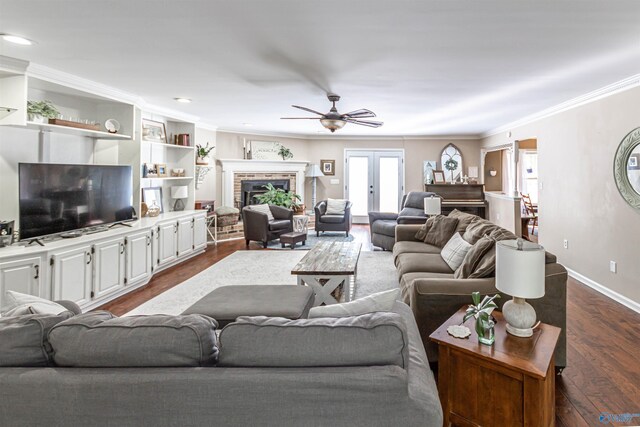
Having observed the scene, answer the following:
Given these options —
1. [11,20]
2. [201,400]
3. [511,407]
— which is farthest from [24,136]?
[511,407]

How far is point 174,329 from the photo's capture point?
1185 mm

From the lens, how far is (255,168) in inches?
322

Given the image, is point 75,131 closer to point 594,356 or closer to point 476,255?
point 476,255

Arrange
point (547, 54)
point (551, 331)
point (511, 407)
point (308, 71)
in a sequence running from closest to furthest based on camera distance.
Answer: point (511, 407), point (551, 331), point (547, 54), point (308, 71)

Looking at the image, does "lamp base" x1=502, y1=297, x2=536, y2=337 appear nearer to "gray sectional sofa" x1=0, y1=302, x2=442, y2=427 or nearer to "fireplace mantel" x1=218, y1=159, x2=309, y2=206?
"gray sectional sofa" x1=0, y1=302, x2=442, y2=427

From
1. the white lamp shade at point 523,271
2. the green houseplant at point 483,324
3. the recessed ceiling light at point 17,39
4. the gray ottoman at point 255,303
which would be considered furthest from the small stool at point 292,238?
the white lamp shade at point 523,271

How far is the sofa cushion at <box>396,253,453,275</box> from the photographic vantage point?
→ 3227mm

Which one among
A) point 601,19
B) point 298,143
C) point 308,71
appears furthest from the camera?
point 298,143

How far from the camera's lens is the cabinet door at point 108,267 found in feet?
11.7

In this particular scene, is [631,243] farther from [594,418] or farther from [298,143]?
[298,143]

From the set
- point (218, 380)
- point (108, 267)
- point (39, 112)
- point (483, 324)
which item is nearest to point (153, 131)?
point (39, 112)

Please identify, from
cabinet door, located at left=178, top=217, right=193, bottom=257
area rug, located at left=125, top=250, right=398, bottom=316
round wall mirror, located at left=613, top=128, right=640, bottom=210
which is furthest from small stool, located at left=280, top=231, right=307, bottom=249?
round wall mirror, located at left=613, top=128, right=640, bottom=210

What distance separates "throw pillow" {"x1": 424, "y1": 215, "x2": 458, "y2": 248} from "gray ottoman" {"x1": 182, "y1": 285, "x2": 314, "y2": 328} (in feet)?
6.98

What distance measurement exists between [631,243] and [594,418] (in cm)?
257
